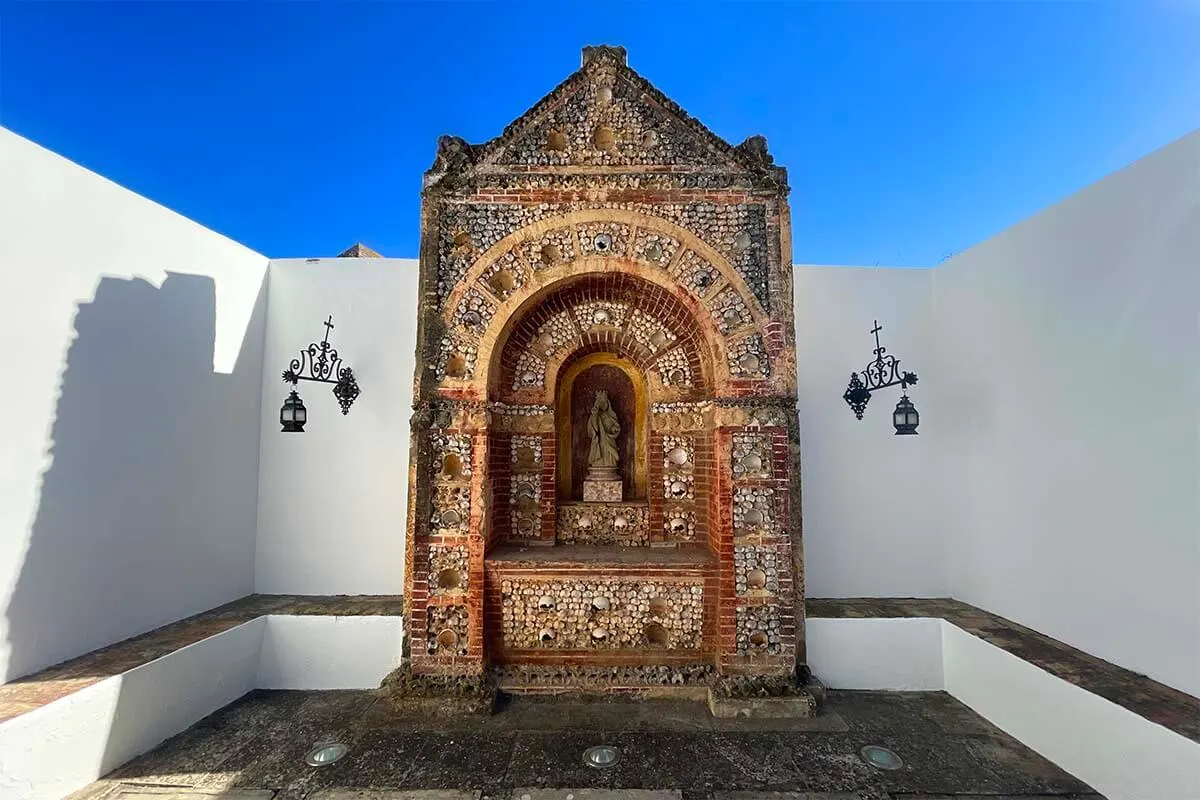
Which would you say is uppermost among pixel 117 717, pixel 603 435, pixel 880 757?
pixel 603 435

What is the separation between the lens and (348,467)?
6.68 meters

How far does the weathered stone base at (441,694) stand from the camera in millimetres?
4859

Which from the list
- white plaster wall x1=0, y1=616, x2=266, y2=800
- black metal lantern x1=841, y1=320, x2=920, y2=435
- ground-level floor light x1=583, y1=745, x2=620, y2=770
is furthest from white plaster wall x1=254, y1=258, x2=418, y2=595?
black metal lantern x1=841, y1=320, x2=920, y2=435


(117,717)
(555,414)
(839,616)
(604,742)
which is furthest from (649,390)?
(117,717)

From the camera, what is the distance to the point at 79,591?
15.0 feet

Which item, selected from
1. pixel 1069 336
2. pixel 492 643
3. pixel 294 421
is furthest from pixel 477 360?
pixel 1069 336

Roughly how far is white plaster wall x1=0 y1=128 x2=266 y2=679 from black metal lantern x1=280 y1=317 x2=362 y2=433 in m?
0.87

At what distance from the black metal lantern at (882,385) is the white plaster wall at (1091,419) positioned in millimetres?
850

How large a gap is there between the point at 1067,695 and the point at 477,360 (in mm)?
6115

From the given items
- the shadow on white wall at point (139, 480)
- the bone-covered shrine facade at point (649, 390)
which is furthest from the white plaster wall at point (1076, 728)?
the shadow on white wall at point (139, 480)

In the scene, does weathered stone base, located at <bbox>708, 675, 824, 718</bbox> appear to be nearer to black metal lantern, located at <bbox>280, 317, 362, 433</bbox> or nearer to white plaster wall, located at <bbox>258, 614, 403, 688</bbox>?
white plaster wall, located at <bbox>258, 614, 403, 688</bbox>

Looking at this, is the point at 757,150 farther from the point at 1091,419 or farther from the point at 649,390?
the point at 1091,419

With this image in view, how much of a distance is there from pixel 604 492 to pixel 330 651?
3633mm

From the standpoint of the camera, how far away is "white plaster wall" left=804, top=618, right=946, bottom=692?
551cm
